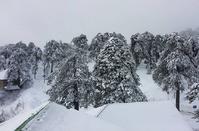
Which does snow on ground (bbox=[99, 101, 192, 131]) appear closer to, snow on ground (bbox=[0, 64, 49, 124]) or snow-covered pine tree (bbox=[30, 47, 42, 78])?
snow on ground (bbox=[0, 64, 49, 124])

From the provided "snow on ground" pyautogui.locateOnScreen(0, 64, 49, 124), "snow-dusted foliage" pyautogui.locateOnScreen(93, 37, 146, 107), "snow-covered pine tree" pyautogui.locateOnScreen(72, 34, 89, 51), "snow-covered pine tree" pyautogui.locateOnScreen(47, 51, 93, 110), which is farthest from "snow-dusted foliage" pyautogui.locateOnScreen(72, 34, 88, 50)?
"snow-dusted foliage" pyautogui.locateOnScreen(93, 37, 146, 107)

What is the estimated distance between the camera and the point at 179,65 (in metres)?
33.1

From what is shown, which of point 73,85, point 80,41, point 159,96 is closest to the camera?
point 73,85

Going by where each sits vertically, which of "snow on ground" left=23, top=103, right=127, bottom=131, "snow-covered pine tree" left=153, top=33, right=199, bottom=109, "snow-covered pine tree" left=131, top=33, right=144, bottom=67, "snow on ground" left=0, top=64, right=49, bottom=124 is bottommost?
"snow on ground" left=0, top=64, right=49, bottom=124

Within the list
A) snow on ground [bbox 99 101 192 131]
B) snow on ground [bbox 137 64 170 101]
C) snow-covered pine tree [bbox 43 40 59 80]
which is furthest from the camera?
snow-covered pine tree [bbox 43 40 59 80]

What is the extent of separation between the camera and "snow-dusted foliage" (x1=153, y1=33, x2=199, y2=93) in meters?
32.8

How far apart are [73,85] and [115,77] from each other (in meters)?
5.25

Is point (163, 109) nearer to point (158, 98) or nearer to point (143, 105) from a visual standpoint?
point (143, 105)

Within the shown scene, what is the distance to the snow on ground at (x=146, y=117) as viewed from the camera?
46.9ft

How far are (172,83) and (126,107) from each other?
1563 cm

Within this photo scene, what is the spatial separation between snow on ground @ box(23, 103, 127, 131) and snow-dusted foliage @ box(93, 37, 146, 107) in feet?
46.8

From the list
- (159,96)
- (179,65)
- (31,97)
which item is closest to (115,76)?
(179,65)

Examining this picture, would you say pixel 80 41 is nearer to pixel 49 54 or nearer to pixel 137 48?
pixel 49 54

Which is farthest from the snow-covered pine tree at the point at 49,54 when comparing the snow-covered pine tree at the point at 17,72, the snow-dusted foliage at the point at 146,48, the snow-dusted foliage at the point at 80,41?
the snow-dusted foliage at the point at 146,48
